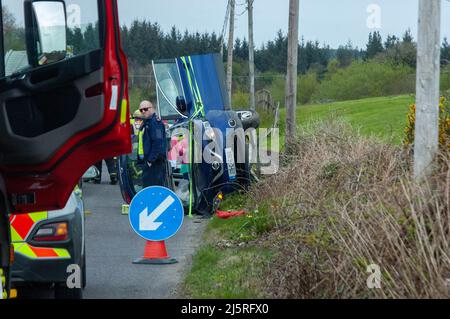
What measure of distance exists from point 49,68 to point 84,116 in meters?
0.41

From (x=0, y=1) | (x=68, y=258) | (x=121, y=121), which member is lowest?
(x=68, y=258)

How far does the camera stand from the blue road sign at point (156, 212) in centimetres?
1166

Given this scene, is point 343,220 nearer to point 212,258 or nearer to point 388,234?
point 388,234

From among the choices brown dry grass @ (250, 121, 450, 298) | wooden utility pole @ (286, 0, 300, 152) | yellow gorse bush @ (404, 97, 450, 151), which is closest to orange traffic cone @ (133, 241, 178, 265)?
brown dry grass @ (250, 121, 450, 298)

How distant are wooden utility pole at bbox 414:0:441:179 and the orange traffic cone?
161 inches

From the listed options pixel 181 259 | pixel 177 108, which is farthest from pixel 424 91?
pixel 177 108

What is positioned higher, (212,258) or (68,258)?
(68,258)

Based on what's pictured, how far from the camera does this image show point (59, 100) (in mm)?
7336

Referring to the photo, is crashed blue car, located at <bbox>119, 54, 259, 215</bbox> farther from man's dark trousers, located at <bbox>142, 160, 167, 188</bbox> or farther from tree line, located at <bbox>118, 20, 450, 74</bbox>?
tree line, located at <bbox>118, 20, 450, 74</bbox>

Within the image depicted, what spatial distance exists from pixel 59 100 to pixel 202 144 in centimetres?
982

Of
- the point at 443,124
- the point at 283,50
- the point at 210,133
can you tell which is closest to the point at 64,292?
the point at 443,124

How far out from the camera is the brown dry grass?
740cm

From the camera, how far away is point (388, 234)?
25.2 ft

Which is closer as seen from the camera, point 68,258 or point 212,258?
point 68,258
